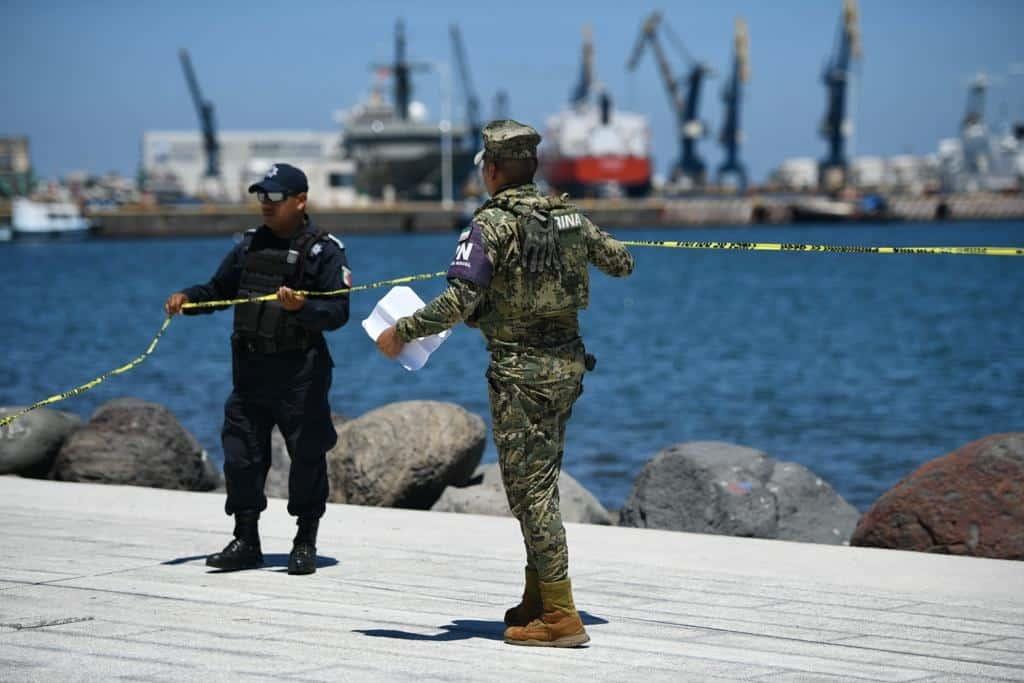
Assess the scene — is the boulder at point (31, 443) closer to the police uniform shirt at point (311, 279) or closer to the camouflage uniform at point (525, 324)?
the police uniform shirt at point (311, 279)

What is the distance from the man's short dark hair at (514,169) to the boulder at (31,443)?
6121mm

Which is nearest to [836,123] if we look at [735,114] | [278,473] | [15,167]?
[735,114]

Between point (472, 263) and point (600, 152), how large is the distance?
143284mm

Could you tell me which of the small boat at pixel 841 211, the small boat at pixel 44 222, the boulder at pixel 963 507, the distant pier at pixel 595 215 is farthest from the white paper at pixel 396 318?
the small boat at pixel 841 211

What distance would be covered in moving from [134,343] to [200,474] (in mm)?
27566

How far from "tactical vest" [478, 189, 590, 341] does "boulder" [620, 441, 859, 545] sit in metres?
3.96

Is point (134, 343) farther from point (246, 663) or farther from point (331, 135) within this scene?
point (331, 135)

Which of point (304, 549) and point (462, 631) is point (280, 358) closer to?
point (304, 549)

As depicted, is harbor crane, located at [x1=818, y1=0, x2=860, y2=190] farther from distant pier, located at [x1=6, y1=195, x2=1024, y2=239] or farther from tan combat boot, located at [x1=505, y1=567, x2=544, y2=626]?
tan combat boot, located at [x1=505, y1=567, x2=544, y2=626]

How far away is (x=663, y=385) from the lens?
88.2ft

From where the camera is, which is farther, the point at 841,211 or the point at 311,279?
the point at 841,211

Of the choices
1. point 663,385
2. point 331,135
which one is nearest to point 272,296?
point 663,385

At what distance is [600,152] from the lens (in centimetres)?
14725

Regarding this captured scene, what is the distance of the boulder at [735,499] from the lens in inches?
358
